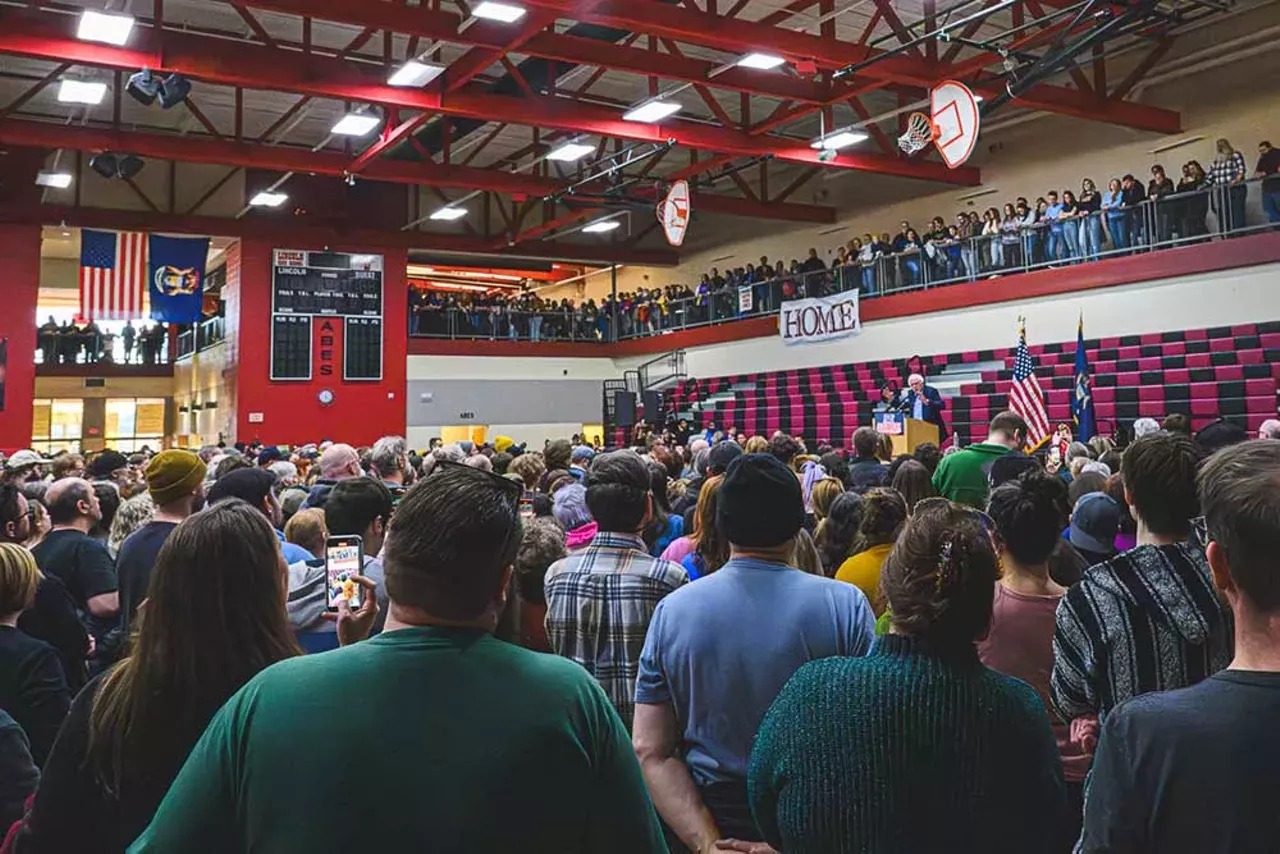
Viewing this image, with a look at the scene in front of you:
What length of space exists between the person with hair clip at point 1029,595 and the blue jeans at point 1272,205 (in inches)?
492

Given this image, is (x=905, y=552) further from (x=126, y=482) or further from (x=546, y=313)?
(x=546, y=313)

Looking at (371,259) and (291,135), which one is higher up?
(291,135)

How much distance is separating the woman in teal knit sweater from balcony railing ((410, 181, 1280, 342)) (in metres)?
13.9

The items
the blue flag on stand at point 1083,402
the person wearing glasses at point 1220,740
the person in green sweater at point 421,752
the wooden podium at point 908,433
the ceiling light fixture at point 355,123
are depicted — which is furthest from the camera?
the ceiling light fixture at point 355,123

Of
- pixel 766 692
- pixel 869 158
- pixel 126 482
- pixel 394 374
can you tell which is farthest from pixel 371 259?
pixel 766 692

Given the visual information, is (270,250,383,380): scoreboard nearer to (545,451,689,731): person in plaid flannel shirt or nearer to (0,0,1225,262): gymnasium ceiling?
(0,0,1225,262): gymnasium ceiling

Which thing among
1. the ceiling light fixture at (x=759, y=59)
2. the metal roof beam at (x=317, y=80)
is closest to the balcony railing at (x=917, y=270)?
the metal roof beam at (x=317, y=80)

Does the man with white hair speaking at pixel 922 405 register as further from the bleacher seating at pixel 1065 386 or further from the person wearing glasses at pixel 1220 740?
the person wearing glasses at pixel 1220 740

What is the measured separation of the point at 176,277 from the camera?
19.1 meters

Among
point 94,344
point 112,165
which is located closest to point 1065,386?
point 112,165

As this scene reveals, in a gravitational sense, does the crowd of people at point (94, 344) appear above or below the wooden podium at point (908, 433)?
above

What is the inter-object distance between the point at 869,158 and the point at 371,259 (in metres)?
11.4

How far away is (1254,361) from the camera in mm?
13078

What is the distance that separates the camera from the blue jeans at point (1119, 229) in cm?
1455
